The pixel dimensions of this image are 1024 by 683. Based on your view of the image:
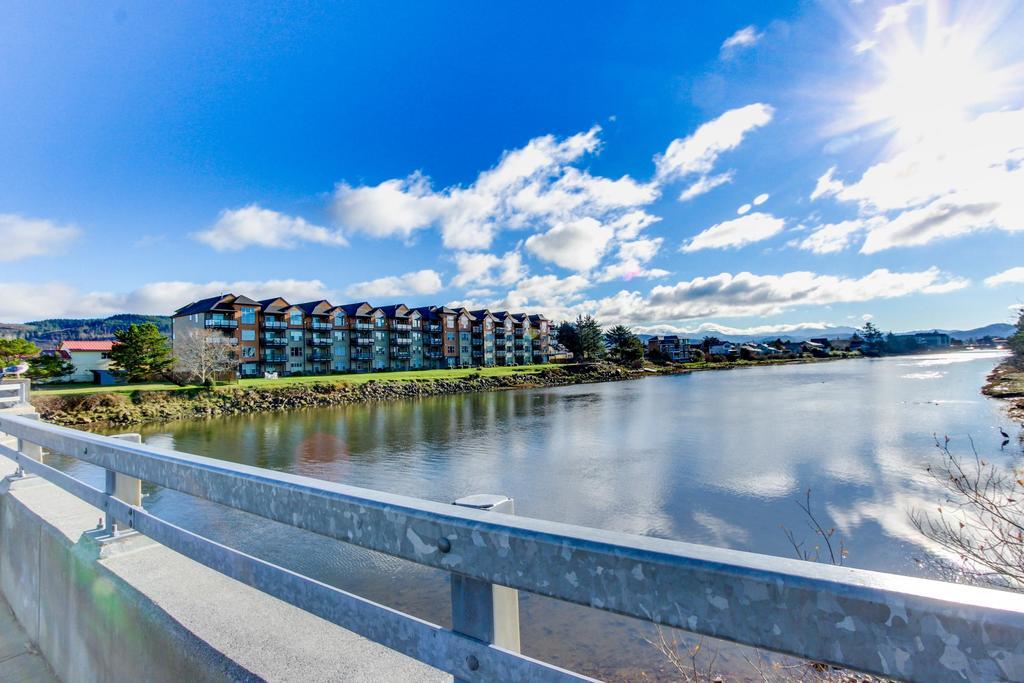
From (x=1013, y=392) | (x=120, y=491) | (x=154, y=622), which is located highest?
(x=120, y=491)

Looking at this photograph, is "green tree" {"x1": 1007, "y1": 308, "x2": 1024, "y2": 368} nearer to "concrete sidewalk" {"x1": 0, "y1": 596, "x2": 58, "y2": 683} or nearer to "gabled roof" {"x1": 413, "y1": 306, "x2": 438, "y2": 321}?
"concrete sidewalk" {"x1": 0, "y1": 596, "x2": 58, "y2": 683}

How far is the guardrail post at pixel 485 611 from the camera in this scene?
1239 millimetres

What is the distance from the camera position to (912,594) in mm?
733

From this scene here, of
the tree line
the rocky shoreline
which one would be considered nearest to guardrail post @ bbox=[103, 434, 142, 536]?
the rocky shoreline

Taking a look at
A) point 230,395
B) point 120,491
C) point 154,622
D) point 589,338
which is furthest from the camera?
point 589,338

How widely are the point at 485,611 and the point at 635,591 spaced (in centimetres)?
41

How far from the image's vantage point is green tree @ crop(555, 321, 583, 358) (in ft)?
310

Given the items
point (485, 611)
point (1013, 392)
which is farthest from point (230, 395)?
point (1013, 392)

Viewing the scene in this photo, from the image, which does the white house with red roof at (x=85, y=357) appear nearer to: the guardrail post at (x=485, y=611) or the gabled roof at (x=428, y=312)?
the gabled roof at (x=428, y=312)

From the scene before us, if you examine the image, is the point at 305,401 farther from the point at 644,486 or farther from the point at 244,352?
the point at 644,486

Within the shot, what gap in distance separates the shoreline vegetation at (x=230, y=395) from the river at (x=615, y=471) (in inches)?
162

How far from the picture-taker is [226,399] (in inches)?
1521

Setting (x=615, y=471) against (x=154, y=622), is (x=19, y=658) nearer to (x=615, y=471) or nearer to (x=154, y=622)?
(x=154, y=622)

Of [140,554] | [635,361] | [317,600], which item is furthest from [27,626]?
[635,361]
